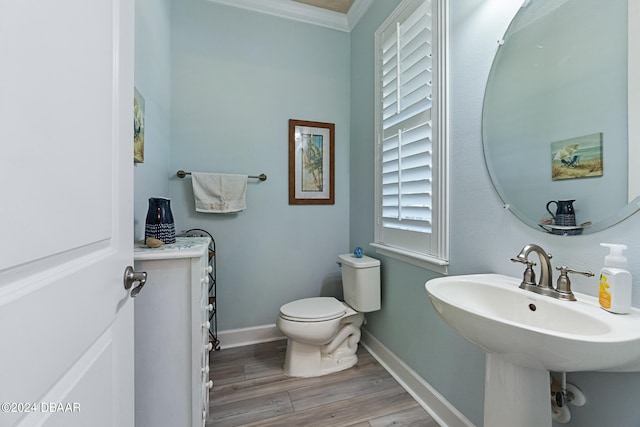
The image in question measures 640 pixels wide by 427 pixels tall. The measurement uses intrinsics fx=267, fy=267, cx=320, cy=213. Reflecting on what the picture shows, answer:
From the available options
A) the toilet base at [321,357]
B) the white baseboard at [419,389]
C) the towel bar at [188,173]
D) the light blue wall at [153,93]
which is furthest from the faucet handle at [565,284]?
the towel bar at [188,173]

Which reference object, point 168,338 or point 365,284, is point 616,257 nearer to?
point 365,284

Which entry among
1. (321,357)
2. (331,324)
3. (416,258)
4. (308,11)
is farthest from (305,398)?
(308,11)

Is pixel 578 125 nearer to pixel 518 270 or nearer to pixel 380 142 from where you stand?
pixel 518 270

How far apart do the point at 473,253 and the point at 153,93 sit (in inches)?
73.7

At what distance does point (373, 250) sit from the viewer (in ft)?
6.61

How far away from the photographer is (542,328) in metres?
0.74

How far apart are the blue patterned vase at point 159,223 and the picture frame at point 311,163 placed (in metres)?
1.15

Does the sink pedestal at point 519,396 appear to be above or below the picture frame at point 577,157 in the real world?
below

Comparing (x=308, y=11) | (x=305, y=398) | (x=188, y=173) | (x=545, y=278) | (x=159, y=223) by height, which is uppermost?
(x=308, y=11)

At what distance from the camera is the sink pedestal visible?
0.78 meters

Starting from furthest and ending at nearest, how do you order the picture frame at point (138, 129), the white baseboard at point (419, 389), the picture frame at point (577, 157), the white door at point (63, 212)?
the white baseboard at point (419, 389) < the picture frame at point (138, 129) < the picture frame at point (577, 157) < the white door at point (63, 212)

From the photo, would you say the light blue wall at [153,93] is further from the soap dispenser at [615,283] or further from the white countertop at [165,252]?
the soap dispenser at [615,283]

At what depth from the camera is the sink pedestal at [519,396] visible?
784mm

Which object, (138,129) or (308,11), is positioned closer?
(138,129)
